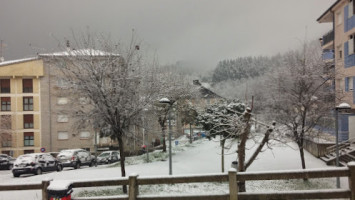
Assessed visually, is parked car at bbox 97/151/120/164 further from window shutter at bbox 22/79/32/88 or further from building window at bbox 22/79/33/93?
window shutter at bbox 22/79/32/88

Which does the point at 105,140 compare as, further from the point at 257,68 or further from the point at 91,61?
the point at 257,68

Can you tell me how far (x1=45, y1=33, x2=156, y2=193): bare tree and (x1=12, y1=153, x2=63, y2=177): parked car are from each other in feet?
34.3

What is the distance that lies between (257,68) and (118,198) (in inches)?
3999

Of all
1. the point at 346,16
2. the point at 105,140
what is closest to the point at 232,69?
the point at 105,140

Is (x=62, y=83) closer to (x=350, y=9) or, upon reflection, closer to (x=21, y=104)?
(x=350, y=9)

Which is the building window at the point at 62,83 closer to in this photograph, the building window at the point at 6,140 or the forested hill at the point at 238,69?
the building window at the point at 6,140

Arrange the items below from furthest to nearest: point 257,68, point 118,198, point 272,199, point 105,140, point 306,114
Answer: point 257,68 → point 105,140 → point 306,114 → point 118,198 → point 272,199

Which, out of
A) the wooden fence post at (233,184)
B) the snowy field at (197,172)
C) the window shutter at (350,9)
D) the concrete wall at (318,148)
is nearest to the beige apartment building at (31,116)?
the snowy field at (197,172)

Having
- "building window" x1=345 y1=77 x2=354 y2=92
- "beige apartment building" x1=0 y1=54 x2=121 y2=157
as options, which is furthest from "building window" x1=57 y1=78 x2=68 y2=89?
"beige apartment building" x1=0 y1=54 x2=121 y2=157

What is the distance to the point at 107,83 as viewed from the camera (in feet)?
37.0

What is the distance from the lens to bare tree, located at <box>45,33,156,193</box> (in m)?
10.9

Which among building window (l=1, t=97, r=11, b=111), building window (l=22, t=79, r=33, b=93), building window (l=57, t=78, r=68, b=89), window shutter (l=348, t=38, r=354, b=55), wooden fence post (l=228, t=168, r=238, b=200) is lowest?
wooden fence post (l=228, t=168, r=238, b=200)

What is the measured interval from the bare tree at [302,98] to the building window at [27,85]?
1337 inches

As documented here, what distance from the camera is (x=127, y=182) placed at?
243 inches
